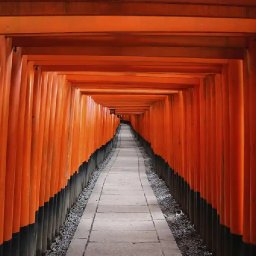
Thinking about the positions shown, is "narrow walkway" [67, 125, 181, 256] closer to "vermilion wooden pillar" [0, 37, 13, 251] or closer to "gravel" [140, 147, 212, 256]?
"gravel" [140, 147, 212, 256]

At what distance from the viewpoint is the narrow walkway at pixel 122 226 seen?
6043 millimetres

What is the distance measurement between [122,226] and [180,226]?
1108mm

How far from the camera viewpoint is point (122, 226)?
7.38 meters

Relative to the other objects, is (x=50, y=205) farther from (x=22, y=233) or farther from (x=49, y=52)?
(x=49, y=52)

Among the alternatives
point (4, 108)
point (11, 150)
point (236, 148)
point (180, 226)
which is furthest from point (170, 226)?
point (4, 108)

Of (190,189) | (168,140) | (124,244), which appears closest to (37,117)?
(124,244)

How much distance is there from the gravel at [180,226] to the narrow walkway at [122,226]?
146mm

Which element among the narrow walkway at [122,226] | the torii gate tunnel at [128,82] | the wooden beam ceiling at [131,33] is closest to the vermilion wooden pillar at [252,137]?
the torii gate tunnel at [128,82]

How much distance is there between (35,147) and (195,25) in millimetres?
2605

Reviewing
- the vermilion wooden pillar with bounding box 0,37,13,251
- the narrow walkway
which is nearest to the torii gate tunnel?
the vermilion wooden pillar with bounding box 0,37,13,251

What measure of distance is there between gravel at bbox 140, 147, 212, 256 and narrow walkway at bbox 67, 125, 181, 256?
15cm

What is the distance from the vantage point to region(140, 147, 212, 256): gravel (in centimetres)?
609

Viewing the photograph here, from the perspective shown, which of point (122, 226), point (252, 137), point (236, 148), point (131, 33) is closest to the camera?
point (131, 33)

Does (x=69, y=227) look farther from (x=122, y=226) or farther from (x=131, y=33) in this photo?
(x=131, y=33)
